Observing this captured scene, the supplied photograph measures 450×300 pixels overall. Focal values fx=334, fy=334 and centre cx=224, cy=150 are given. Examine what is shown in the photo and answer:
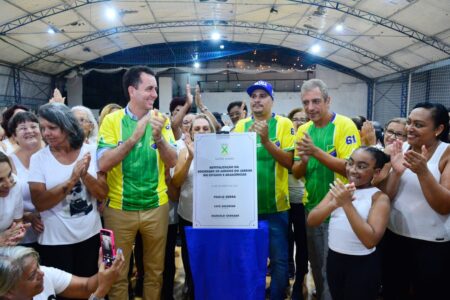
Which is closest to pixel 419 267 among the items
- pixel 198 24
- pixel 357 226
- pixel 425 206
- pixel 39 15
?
pixel 425 206

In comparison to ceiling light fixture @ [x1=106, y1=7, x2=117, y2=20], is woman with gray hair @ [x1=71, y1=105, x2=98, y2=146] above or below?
below

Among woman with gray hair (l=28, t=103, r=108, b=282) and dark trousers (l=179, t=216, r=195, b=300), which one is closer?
woman with gray hair (l=28, t=103, r=108, b=282)

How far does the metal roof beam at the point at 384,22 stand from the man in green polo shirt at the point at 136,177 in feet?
26.6

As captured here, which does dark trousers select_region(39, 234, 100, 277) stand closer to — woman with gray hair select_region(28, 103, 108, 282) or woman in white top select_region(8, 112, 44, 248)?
woman with gray hair select_region(28, 103, 108, 282)

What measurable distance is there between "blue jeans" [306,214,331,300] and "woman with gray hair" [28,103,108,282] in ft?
4.70

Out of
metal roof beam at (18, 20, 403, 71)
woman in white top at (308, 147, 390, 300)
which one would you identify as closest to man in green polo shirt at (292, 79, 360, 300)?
woman in white top at (308, 147, 390, 300)

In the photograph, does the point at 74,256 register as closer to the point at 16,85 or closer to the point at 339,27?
the point at 339,27

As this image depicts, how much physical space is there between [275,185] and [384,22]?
926 centimetres

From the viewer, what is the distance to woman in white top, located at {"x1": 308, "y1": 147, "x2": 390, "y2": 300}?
1719 mm

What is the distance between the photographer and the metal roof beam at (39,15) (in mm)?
9031

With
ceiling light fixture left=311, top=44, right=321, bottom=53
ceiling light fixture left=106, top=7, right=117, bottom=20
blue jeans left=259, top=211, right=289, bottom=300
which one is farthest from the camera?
ceiling light fixture left=311, top=44, right=321, bottom=53

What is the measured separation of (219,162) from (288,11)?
9342 millimetres

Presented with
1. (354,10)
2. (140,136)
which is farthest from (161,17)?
(140,136)

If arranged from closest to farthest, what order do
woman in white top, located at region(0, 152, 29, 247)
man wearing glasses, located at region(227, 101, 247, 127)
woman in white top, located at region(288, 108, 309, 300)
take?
woman in white top, located at region(0, 152, 29, 247) → woman in white top, located at region(288, 108, 309, 300) → man wearing glasses, located at region(227, 101, 247, 127)
